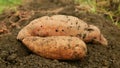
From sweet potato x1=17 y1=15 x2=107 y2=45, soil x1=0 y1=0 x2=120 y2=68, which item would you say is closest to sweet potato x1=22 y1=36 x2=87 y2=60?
soil x1=0 y1=0 x2=120 y2=68

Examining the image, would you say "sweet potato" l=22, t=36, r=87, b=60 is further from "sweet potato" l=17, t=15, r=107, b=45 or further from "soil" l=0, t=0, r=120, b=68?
"sweet potato" l=17, t=15, r=107, b=45

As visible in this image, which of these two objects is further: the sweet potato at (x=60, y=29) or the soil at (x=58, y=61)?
the sweet potato at (x=60, y=29)

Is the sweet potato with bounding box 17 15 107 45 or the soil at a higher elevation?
the sweet potato with bounding box 17 15 107 45

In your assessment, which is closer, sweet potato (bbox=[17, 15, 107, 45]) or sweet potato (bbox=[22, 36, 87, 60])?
sweet potato (bbox=[22, 36, 87, 60])

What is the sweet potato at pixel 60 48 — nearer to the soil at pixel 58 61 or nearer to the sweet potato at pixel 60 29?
the soil at pixel 58 61

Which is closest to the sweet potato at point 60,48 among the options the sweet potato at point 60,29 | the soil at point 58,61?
the soil at point 58,61

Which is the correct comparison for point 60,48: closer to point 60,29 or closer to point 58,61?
point 58,61

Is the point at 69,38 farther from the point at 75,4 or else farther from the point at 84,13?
the point at 75,4
